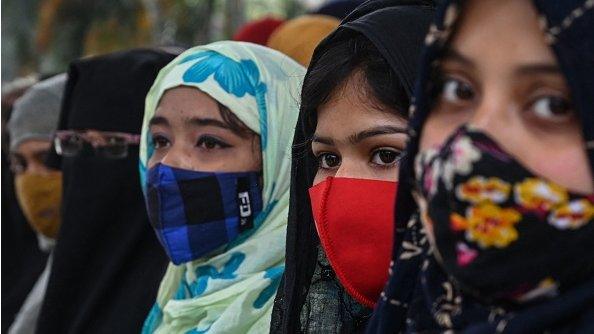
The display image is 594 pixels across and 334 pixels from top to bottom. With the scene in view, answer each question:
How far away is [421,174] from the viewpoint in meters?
1.53

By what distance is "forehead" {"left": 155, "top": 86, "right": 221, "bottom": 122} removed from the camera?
2871 millimetres

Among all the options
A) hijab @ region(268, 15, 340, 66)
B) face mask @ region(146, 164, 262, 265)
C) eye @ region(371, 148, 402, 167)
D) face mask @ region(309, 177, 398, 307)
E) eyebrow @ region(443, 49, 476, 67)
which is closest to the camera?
eyebrow @ region(443, 49, 476, 67)

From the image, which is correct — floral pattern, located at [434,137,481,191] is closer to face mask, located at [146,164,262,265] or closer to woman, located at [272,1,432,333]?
woman, located at [272,1,432,333]

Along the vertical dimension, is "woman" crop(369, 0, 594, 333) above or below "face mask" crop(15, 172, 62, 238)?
above

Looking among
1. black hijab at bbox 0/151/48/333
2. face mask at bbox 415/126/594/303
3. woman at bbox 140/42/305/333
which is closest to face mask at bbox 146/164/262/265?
woman at bbox 140/42/305/333

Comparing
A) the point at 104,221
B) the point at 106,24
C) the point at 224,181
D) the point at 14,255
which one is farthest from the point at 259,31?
the point at 106,24

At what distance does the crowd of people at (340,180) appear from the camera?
140 centimetres

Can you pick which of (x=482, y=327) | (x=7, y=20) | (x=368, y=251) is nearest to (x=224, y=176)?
(x=368, y=251)

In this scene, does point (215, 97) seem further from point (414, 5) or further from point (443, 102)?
point (443, 102)

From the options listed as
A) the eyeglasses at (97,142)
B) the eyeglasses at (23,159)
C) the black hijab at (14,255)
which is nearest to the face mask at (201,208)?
the eyeglasses at (97,142)

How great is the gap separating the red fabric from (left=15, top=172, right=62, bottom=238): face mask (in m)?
1.30

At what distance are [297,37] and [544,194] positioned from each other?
9.83 ft

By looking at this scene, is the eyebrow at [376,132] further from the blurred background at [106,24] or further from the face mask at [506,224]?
the blurred background at [106,24]

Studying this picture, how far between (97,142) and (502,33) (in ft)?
8.62
